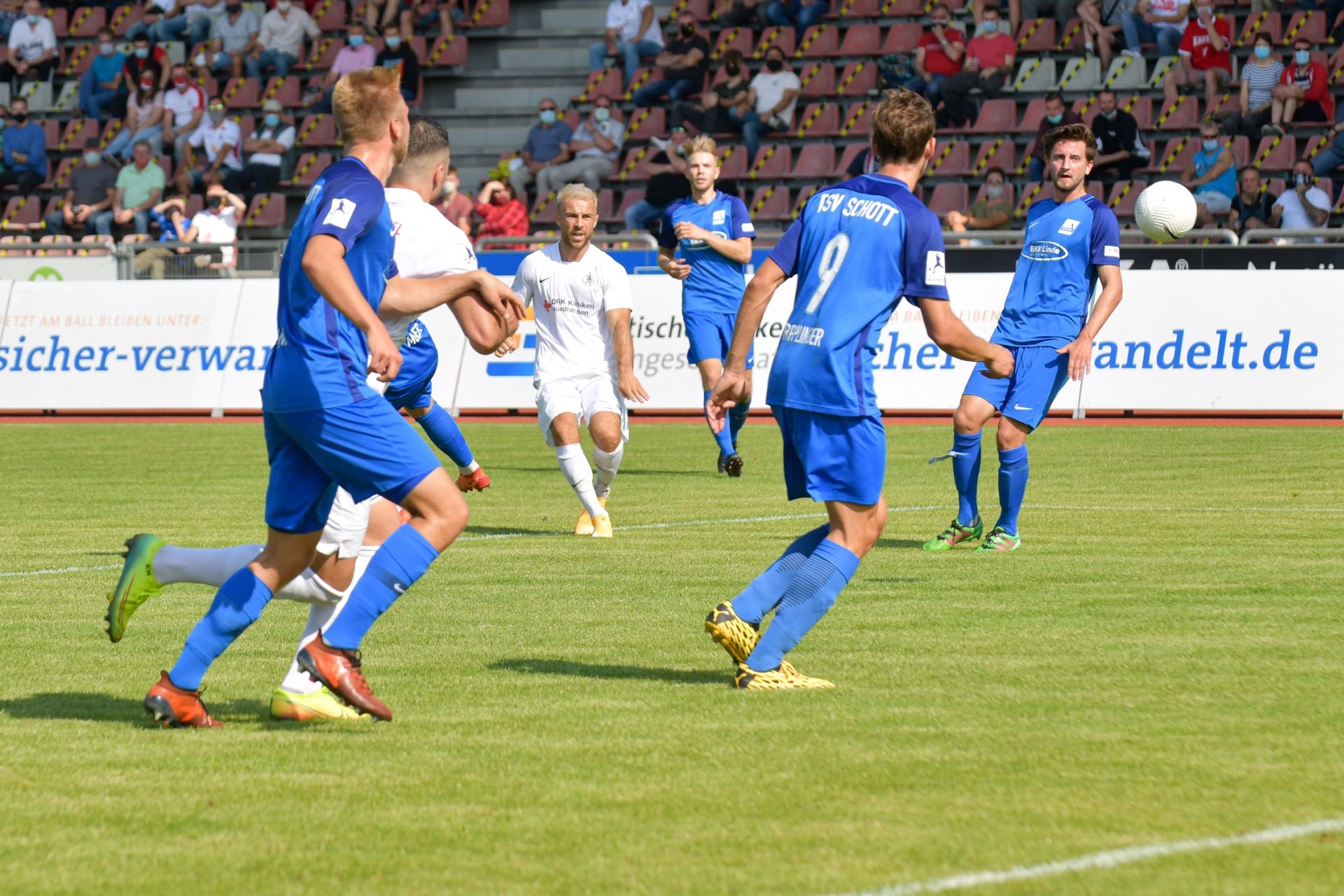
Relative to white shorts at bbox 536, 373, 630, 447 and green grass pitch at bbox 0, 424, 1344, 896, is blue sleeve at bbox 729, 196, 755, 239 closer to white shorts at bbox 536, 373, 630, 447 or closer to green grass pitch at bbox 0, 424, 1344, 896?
white shorts at bbox 536, 373, 630, 447

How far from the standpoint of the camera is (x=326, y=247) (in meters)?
5.48

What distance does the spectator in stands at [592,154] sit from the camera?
28141mm

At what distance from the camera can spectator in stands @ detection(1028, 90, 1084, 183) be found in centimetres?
2411

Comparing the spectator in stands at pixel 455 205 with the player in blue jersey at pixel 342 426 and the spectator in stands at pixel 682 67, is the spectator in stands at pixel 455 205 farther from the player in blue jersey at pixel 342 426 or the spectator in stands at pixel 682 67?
the player in blue jersey at pixel 342 426

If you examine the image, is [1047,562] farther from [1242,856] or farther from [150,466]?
[150,466]

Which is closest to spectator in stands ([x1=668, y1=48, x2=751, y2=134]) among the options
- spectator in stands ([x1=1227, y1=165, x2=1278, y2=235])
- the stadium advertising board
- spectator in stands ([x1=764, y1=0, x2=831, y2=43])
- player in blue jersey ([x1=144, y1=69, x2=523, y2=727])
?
spectator in stands ([x1=764, y1=0, x2=831, y2=43])

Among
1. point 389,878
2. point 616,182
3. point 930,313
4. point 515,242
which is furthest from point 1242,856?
point 616,182

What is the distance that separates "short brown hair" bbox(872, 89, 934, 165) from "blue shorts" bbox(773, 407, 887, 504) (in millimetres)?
946

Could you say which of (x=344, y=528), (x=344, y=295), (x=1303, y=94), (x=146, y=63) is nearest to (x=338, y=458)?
(x=344, y=295)

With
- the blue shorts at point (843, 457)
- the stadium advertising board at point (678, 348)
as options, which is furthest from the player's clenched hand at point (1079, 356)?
the stadium advertising board at point (678, 348)

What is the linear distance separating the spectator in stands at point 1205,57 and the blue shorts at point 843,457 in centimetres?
1988

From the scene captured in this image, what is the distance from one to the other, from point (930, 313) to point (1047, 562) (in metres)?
3.69

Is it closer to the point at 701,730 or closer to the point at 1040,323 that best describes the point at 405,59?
the point at 1040,323

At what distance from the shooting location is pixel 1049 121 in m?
24.2
